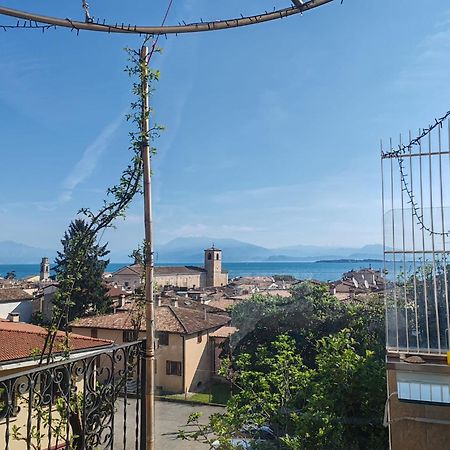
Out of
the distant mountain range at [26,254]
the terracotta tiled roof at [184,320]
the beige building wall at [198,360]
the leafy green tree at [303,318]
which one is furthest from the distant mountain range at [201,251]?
the beige building wall at [198,360]

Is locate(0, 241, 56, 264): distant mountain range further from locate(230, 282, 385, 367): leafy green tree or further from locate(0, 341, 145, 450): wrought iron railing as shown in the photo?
locate(230, 282, 385, 367): leafy green tree

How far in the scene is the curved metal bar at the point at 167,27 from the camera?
52.1 inches

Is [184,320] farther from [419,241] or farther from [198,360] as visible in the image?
[419,241]

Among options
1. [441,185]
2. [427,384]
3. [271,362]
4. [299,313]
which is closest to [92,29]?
[441,185]

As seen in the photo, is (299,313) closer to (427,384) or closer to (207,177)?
(207,177)

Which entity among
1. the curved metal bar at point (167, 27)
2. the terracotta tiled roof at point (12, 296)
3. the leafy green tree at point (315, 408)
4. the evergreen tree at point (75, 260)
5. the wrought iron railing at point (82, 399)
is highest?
the curved metal bar at point (167, 27)

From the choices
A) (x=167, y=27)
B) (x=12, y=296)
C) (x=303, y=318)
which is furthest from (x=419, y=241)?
(x=12, y=296)

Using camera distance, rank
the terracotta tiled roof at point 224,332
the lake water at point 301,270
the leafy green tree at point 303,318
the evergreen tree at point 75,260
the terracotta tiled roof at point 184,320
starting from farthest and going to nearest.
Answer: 1. the lake water at point 301,270
2. the terracotta tiled roof at point 224,332
3. the terracotta tiled roof at point 184,320
4. the leafy green tree at point 303,318
5. the evergreen tree at point 75,260

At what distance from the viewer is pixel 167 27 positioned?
1.46 meters

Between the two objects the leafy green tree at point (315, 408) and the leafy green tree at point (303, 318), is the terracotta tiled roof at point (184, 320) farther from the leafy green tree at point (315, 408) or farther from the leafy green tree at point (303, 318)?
the leafy green tree at point (315, 408)

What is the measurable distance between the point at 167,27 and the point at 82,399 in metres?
1.35

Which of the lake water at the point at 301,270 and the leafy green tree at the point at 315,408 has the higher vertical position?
the lake water at the point at 301,270

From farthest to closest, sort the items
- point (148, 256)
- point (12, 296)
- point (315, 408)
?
point (12, 296) < point (315, 408) < point (148, 256)

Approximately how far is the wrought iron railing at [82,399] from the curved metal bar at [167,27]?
1.08 meters
